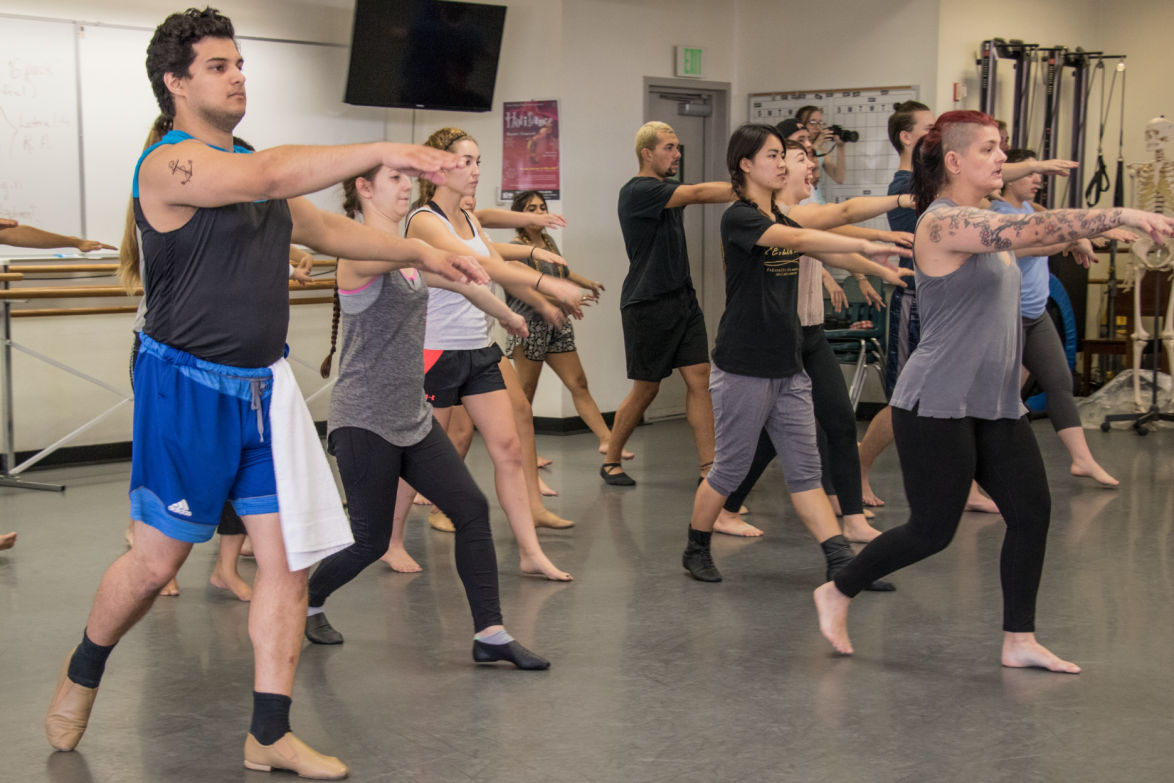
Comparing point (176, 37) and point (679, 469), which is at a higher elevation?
point (176, 37)

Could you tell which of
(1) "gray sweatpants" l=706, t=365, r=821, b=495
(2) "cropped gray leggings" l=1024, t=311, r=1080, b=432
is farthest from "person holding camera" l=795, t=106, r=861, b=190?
(1) "gray sweatpants" l=706, t=365, r=821, b=495

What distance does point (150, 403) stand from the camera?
3.06m

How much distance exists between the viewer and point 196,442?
3029 millimetres

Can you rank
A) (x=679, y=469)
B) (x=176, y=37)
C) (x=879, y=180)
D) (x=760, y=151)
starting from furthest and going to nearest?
(x=879, y=180)
(x=679, y=469)
(x=760, y=151)
(x=176, y=37)

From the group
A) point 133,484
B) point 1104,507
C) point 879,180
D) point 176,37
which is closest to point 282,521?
point 133,484

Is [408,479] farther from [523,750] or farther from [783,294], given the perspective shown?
[783,294]

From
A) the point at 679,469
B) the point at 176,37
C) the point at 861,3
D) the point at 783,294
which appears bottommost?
the point at 679,469

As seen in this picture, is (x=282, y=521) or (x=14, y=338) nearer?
(x=282, y=521)

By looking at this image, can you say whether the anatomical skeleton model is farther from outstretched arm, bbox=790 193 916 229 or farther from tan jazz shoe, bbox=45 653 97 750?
tan jazz shoe, bbox=45 653 97 750

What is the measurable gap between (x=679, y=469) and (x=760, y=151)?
10.7 feet

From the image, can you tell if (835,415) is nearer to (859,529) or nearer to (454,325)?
(859,529)

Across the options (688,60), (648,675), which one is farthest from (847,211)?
(688,60)

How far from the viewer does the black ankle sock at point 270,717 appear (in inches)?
122

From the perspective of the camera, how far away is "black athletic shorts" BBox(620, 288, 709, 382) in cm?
681
